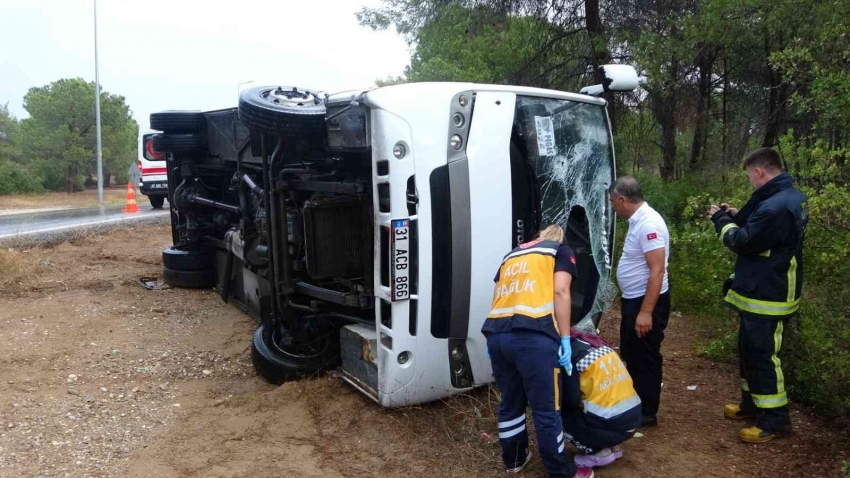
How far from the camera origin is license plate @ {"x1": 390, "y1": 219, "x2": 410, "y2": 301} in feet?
11.3

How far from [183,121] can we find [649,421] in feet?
16.4

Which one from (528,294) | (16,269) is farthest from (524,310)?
(16,269)

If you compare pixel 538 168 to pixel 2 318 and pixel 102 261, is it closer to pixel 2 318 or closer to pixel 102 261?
pixel 2 318

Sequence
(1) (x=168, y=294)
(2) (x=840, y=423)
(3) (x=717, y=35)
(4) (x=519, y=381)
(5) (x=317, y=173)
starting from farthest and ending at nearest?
1. (3) (x=717, y=35)
2. (1) (x=168, y=294)
3. (5) (x=317, y=173)
4. (2) (x=840, y=423)
5. (4) (x=519, y=381)

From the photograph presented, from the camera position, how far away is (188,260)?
707 cm

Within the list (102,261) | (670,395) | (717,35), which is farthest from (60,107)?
(670,395)

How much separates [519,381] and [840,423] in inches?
75.8

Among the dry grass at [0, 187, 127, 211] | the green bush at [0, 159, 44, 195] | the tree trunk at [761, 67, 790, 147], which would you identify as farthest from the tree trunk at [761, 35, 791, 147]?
the green bush at [0, 159, 44, 195]

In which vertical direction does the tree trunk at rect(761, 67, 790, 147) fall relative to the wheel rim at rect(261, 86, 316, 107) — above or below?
above

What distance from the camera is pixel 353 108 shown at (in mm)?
3689

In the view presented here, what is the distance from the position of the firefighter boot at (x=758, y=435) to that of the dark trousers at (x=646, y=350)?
49cm

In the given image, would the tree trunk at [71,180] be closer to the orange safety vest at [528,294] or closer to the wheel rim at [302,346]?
the wheel rim at [302,346]

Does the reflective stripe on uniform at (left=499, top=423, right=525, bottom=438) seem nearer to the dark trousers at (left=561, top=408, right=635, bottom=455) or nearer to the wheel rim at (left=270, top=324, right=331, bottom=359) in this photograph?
the dark trousers at (left=561, top=408, right=635, bottom=455)

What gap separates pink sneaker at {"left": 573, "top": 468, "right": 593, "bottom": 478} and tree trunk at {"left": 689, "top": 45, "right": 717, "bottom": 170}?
7184 millimetres
